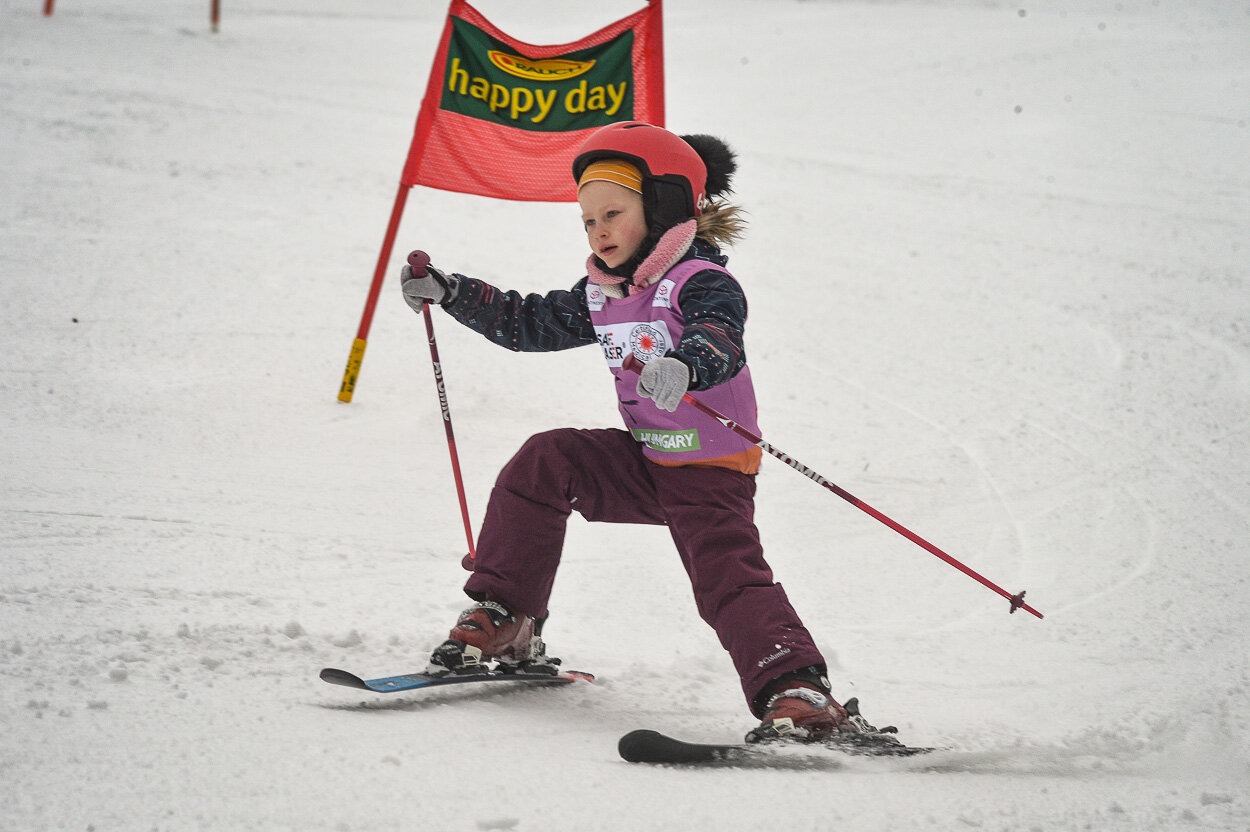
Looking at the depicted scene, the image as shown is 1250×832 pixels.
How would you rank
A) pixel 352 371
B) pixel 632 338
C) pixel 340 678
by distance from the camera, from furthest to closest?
pixel 352 371
pixel 632 338
pixel 340 678

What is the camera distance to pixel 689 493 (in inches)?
102

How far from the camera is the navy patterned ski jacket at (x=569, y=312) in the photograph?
244 centimetres

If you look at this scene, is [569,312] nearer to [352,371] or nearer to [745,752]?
[745,752]

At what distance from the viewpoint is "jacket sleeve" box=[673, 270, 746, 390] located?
2301mm

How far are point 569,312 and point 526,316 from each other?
0.46 ft

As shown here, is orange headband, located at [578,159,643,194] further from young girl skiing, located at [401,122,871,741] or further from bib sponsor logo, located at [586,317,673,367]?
bib sponsor logo, located at [586,317,673,367]

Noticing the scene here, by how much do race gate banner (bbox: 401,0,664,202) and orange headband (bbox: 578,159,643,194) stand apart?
1718mm

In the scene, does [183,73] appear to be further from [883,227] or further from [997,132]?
[997,132]

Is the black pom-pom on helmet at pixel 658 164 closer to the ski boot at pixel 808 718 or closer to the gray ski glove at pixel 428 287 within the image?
the gray ski glove at pixel 428 287

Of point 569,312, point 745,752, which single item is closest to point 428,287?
point 569,312

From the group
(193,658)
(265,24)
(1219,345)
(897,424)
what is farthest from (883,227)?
(265,24)

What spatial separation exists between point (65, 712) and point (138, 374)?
2.91 meters

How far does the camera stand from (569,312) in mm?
2836

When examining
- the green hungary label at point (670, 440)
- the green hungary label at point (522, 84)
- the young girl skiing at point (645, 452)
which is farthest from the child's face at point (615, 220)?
the green hungary label at point (522, 84)
